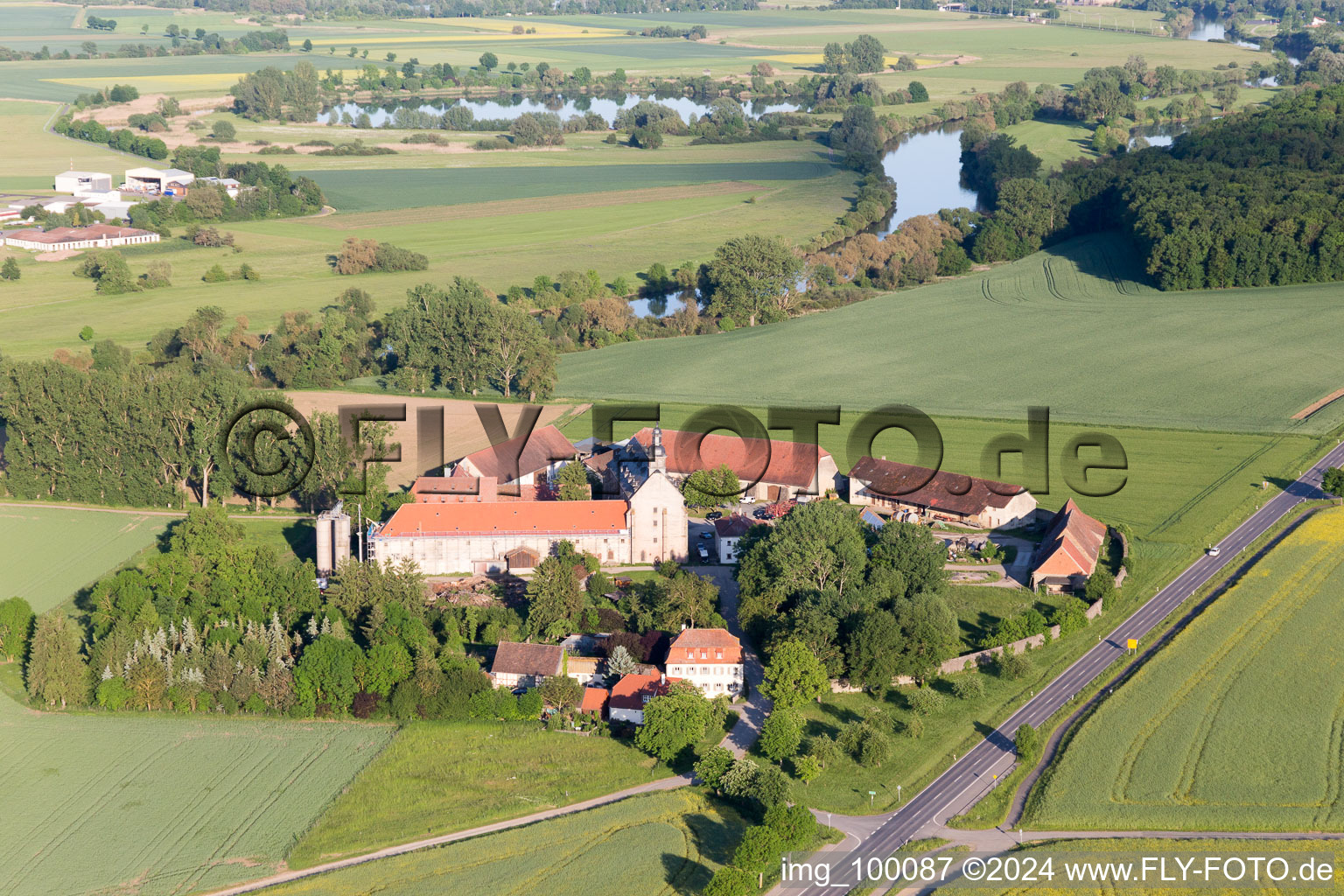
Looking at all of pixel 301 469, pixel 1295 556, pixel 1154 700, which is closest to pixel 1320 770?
pixel 1154 700

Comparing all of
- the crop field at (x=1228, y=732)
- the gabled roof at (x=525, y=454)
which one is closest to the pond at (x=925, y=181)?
the gabled roof at (x=525, y=454)

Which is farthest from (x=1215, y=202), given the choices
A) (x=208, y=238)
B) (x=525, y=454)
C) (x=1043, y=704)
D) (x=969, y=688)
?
(x=208, y=238)

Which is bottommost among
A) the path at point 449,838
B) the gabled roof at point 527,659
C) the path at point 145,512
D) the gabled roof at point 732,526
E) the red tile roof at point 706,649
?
the path at point 449,838

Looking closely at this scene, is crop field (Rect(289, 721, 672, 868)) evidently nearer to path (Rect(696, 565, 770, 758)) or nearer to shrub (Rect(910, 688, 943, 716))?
path (Rect(696, 565, 770, 758))

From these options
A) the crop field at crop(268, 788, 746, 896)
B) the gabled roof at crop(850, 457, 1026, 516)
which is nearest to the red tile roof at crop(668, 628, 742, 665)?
the crop field at crop(268, 788, 746, 896)

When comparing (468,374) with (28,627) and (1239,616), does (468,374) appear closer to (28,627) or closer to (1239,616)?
(28,627)

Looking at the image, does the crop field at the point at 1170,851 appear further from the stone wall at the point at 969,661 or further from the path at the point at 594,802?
the stone wall at the point at 969,661
